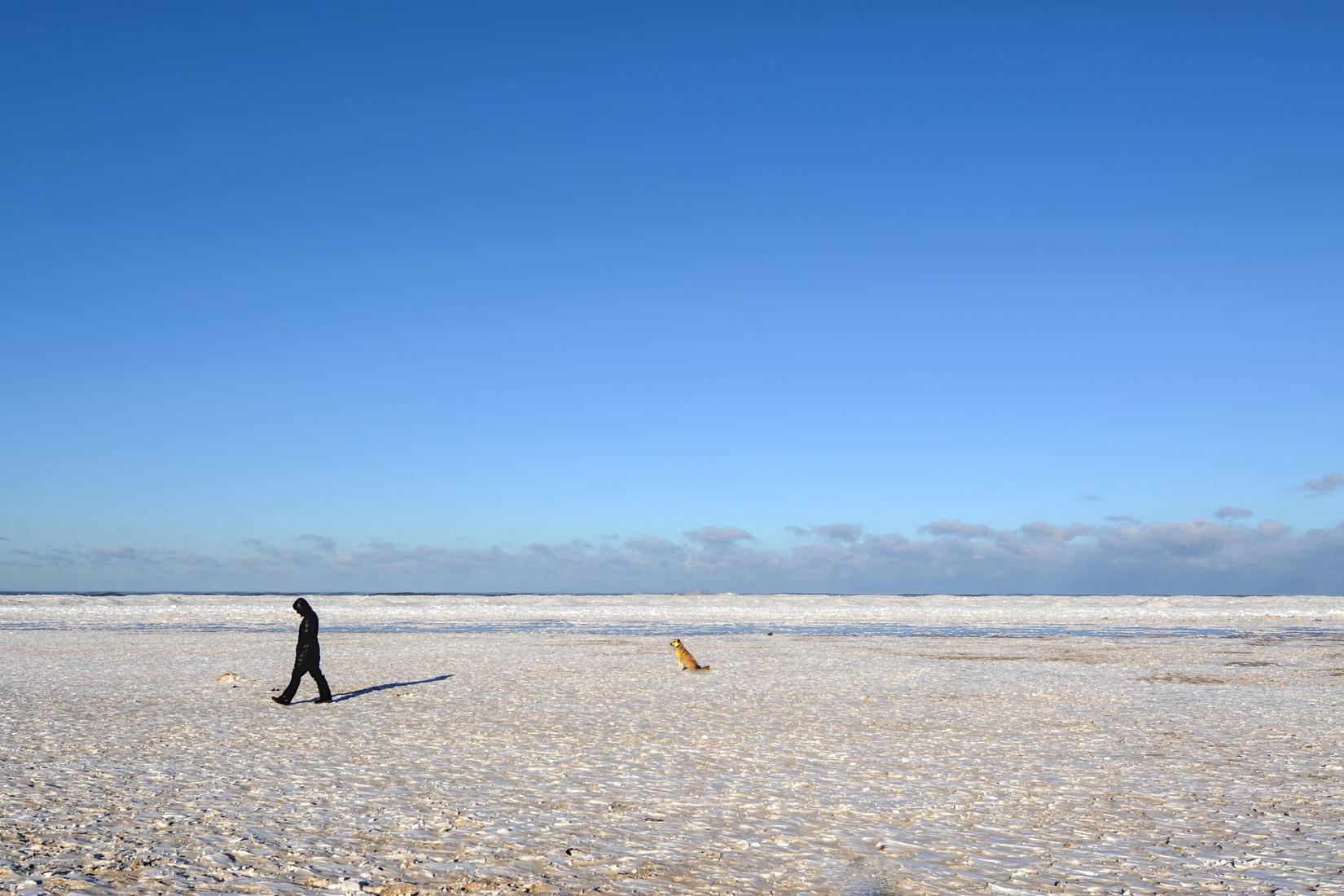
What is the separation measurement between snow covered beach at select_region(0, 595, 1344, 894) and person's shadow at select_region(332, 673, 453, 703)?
10cm

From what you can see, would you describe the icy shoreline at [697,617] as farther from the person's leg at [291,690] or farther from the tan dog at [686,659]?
the person's leg at [291,690]

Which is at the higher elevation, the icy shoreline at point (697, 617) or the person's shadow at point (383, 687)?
the person's shadow at point (383, 687)

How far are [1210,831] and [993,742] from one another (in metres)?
5.57

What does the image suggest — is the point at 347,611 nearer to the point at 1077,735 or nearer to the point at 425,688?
Result: the point at 425,688

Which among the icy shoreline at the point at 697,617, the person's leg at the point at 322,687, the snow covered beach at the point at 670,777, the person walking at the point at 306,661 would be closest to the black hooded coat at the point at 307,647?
the person walking at the point at 306,661

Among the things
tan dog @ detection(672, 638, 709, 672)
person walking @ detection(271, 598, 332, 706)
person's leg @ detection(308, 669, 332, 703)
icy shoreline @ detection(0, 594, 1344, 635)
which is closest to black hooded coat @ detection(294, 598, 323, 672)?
person walking @ detection(271, 598, 332, 706)

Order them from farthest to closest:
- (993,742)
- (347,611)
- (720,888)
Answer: (347,611) < (993,742) < (720,888)

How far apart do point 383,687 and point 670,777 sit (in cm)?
1171

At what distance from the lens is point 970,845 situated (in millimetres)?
9305

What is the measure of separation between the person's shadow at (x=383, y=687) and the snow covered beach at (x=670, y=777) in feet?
0.33

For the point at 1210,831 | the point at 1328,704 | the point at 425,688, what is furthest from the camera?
the point at 425,688

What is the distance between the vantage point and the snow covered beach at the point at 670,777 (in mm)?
8344

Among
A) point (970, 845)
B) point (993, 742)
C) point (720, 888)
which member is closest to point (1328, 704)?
point (993, 742)

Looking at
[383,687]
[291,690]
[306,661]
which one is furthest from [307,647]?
[383,687]
